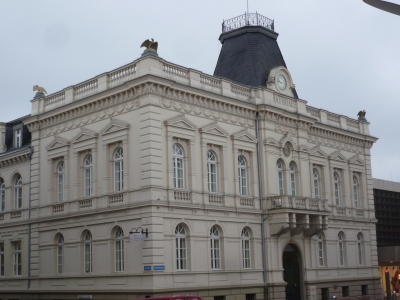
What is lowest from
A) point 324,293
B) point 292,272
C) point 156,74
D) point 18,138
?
point 324,293

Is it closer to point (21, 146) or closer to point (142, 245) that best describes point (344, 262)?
point (142, 245)

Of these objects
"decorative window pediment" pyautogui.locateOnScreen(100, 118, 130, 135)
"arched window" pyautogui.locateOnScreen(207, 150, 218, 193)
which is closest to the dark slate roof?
"arched window" pyautogui.locateOnScreen(207, 150, 218, 193)

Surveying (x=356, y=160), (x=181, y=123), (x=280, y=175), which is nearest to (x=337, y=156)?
(x=356, y=160)

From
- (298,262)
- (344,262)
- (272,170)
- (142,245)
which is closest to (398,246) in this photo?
Result: (344,262)

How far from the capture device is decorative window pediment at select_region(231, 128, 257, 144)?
114ft

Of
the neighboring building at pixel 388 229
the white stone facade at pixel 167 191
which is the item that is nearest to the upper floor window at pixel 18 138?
the white stone facade at pixel 167 191

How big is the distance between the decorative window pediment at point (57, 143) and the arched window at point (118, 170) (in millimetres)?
3906

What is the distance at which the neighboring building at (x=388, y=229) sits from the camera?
48625mm

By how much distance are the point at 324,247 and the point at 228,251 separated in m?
9.81

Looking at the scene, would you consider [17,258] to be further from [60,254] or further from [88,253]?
[88,253]

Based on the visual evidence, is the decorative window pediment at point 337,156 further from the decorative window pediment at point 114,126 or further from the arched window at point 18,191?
the arched window at point 18,191

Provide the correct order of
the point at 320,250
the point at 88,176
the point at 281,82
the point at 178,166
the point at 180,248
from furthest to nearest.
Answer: the point at 320,250, the point at 281,82, the point at 88,176, the point at 178,166, the point at 180,248

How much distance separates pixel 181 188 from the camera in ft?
103

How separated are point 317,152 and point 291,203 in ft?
23.1
